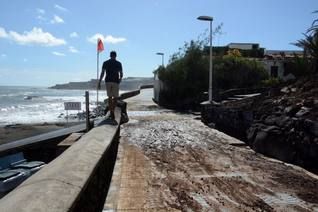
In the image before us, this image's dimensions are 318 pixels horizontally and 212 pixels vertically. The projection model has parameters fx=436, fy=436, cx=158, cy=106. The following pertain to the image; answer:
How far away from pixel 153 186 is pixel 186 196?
0.75m

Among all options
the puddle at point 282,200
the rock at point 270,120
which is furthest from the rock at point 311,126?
the puddle at point 282,200

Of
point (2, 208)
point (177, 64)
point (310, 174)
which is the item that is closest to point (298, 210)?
point (310, 174)

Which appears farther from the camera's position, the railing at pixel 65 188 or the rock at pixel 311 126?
the rock at pixel 311 126

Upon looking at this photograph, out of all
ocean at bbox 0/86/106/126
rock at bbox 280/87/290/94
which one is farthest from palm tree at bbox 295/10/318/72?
ocean at bbox 0/86/106/126

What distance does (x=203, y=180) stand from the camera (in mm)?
7066

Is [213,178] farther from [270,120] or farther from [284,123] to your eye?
[270,120]

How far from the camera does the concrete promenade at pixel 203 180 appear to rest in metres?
5.77

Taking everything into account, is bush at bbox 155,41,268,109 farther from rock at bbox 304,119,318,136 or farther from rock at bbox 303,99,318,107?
rock at bbox 304,119,318,136

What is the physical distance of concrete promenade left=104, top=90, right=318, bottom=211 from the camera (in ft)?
18.9

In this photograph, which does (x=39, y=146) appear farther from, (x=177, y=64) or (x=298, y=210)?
(x=177, y=64)

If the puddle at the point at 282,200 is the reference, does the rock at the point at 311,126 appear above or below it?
above

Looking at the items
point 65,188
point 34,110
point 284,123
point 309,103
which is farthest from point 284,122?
point 34,110

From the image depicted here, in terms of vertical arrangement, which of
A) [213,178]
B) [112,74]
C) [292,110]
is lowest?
[213,178]

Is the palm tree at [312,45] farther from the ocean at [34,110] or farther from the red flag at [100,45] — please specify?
the ocean at [34,110]
